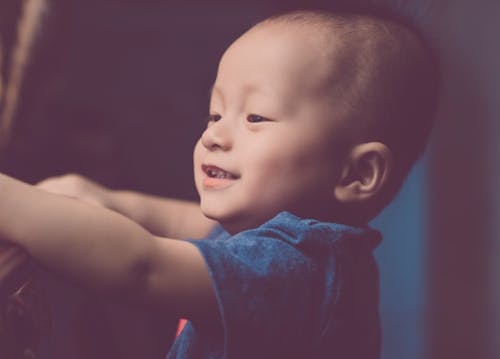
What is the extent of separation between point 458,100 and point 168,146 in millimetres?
963

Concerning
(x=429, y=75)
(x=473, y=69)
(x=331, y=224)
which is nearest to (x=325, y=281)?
(x=331, y=224)

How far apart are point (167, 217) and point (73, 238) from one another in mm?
405

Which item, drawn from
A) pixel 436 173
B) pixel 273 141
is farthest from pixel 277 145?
pixel 436 173

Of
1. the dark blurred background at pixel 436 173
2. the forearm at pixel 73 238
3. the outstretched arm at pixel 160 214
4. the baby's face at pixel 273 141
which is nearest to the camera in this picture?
the forearm at pixel 73 238

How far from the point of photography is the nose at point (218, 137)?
1.87 feet

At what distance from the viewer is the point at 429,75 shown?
0.65 m

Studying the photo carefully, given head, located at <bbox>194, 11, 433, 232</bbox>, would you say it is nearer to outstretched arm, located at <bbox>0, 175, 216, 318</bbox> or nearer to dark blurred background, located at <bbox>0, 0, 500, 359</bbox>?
outstretched arm, located at <bbox>0, 175, 216, 318</bbox>

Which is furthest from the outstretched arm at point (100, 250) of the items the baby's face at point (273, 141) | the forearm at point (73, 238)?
the baby's face at point (273, 141)

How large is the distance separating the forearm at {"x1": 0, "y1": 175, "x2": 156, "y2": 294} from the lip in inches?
5.1

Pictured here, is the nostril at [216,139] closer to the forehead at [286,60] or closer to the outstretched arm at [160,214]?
the forehead at [286,60]

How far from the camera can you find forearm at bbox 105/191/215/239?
0.83 metres

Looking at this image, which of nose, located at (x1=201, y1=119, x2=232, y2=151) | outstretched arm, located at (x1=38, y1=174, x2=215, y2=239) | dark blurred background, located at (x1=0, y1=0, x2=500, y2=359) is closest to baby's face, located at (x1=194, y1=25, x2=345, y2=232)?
nose, located at (x1=201, y1=119, x2=232, y2=151)

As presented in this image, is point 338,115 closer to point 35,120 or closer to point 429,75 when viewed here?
point 429,75

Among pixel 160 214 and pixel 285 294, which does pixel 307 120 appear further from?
pixel 160 214
